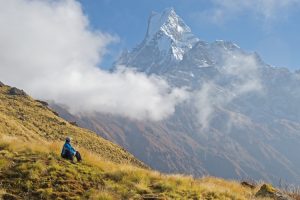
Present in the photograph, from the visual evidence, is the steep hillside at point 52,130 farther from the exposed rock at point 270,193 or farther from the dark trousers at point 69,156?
the exposed rock at point 270,193

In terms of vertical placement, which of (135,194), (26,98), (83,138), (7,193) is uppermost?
(26,98)

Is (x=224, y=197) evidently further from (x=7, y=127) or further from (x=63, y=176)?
(x=7, y=127)

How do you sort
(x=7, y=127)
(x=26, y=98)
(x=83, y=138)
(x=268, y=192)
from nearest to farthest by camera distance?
(x=268, y=192), (x=7, y=127), (x=83, y=138), (x=26, y=98)

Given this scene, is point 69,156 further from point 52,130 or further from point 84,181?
point 52,130

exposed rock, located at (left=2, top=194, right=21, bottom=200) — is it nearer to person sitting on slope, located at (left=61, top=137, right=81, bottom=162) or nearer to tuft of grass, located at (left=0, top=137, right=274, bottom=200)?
tuft of grass, located at (left=0, top=137, right=274, bottom=200)

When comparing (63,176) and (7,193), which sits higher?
(63,176)

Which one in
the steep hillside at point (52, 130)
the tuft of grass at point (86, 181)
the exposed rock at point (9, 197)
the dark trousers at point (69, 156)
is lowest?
the exposed rock at point (9, 197)

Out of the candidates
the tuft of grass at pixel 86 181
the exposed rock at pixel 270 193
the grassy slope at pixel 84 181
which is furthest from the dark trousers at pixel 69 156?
the exposed rock at pixel 270 193

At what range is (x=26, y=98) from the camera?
174m

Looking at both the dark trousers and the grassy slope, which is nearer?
the grassy slope

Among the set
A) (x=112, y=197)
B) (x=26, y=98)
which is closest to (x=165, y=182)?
(x=112, y=197)

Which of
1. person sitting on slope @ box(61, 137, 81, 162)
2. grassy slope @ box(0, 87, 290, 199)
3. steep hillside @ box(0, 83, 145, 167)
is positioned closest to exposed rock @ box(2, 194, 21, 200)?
grassy slope @ box(0, 87, 290, 199)

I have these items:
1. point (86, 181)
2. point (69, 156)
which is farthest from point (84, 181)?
point (69, 156)

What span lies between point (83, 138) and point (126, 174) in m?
95.9
